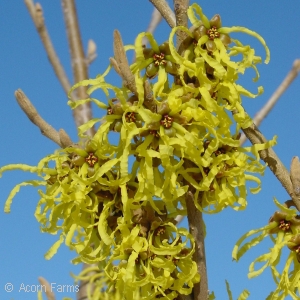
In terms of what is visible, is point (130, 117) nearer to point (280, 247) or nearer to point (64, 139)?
point (64, 139)

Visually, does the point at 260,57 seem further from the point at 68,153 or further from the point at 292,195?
the point at 68,153

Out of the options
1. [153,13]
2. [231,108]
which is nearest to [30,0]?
[153,13]

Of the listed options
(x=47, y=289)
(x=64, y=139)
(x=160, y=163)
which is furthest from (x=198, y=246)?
(x=47, y=289)

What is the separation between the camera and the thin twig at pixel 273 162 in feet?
3.34

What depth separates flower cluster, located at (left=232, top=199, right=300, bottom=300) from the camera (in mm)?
1059

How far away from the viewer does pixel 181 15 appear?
3.28 feet

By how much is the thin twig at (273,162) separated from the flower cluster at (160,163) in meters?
0.02

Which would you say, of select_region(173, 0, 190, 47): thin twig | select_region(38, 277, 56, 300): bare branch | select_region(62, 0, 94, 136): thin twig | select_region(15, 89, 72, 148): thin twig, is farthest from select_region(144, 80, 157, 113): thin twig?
select_region(62, 0, 94, 136): thin twig

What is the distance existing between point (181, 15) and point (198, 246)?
402 mm

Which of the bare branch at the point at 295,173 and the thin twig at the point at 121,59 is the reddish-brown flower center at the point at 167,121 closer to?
the thin twig at the point at 121,59

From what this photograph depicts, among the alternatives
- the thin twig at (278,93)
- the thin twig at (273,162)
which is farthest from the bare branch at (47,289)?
the thin twig at (278,93)

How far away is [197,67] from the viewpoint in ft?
3.06

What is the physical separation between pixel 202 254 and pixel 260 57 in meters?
0.37

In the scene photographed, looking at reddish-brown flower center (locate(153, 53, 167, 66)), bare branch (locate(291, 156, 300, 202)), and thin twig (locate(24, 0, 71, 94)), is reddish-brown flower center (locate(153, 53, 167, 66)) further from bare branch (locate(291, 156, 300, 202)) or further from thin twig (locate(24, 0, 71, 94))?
thin twig (locate(24, 0, 71, 94))
